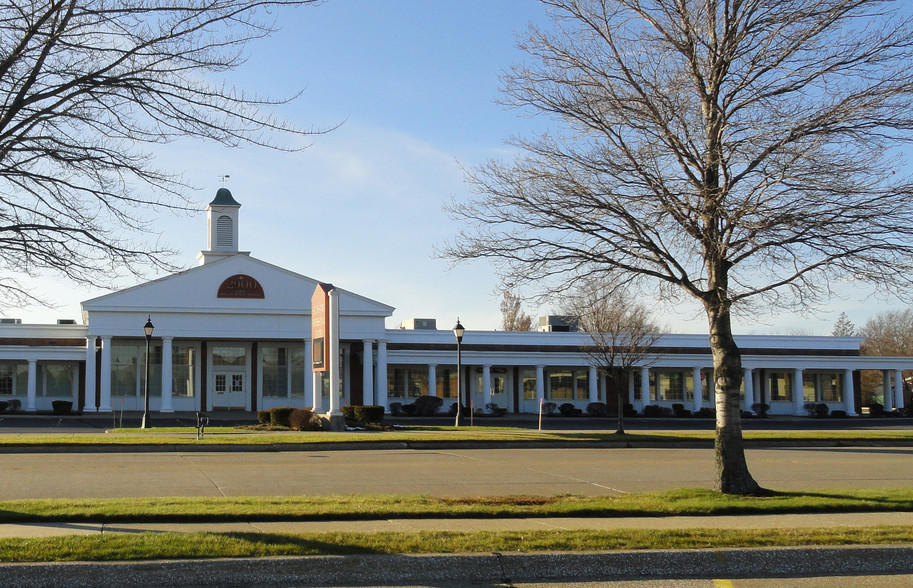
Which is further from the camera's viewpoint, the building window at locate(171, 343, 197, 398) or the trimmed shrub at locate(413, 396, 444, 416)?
the building window at locate(171, 343, 197, 398)

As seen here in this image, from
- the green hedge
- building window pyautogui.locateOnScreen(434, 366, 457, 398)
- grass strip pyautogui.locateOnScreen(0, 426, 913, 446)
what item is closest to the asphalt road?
grass strip pyautogui.locateOnScreen(0, 426, 913, 446)

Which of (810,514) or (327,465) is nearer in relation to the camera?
(810,514)

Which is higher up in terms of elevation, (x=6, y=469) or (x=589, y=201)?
(x=589, y=201)

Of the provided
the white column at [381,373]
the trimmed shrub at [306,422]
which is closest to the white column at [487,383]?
the white column at [381,373]

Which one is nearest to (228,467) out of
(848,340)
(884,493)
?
(884,493)

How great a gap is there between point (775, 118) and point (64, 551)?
32.1ft

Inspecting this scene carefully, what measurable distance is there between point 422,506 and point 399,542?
2.65m

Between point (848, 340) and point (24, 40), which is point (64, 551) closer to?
point (24, 40)

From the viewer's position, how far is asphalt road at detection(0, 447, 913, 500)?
1373 cm

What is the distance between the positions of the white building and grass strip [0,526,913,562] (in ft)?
123

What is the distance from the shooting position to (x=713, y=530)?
31.1ft

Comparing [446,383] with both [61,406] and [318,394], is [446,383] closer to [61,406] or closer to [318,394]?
[318,394]

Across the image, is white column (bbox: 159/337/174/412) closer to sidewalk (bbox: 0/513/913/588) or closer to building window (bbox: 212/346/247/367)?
building window (bbox: 212/346/247/367)

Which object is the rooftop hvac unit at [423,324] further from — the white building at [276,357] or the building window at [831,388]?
the building window at [831,388]
